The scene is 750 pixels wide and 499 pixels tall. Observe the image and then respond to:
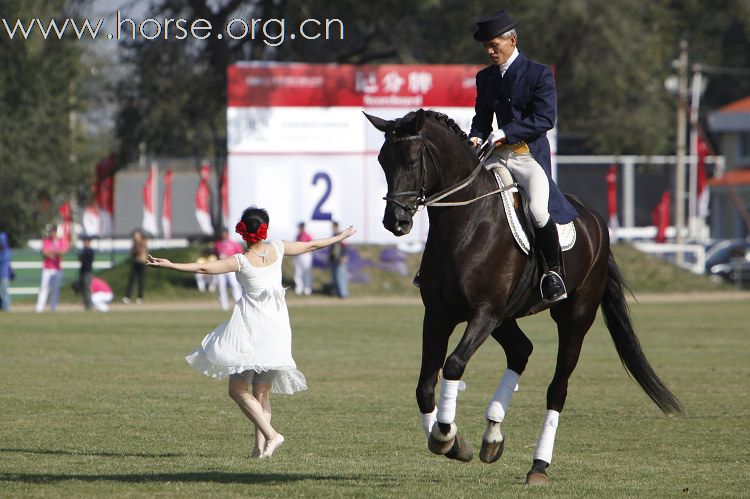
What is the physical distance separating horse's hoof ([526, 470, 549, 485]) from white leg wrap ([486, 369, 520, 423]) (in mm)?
440

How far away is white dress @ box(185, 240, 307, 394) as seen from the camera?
9.91 metres

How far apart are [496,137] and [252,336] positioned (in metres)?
2.43

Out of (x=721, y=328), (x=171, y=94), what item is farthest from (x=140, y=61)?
(x=721, y=328)

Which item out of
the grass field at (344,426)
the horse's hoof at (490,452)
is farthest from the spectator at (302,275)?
the horse's hoof at (490,452)

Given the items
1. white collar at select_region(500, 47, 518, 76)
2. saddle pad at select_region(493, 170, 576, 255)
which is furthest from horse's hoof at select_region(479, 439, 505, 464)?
white collar at select_region(500, 47, 518, 76)

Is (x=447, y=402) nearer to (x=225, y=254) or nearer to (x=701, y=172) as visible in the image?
(x=225, y=254)

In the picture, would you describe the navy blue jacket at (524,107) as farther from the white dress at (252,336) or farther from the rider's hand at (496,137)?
the white dress at (252,336)

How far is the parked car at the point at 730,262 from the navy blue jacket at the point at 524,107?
36997mm

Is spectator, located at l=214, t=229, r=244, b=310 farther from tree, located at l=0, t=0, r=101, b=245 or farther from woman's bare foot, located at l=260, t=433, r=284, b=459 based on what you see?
woman's bare foot, located at l=260, t=433, r=284, b=459

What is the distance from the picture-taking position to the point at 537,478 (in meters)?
9.05

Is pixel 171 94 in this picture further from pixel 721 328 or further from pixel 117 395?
pixel 117 395

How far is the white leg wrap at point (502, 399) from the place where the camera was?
29.7 ft

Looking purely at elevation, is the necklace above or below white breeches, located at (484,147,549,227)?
below

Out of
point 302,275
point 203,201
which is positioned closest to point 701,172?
Result: point 302,275
